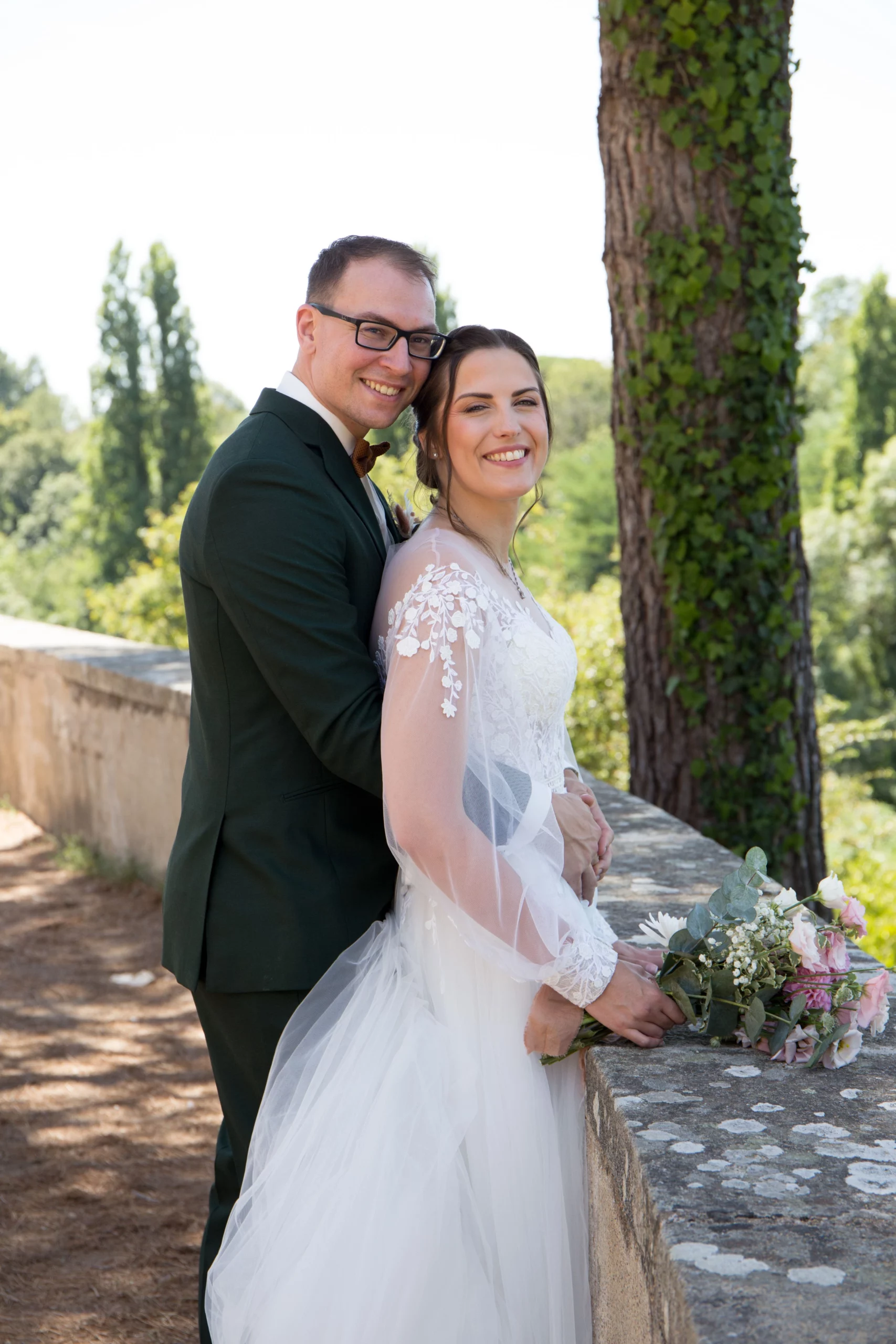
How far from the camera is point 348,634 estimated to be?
7.00 feet

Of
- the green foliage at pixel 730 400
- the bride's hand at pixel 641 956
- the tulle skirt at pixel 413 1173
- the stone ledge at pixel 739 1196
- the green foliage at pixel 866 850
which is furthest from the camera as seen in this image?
the green foliage at pixel 866 850

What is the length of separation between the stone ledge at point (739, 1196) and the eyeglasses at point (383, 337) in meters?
1.34

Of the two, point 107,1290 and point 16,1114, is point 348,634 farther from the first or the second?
point 16,1114

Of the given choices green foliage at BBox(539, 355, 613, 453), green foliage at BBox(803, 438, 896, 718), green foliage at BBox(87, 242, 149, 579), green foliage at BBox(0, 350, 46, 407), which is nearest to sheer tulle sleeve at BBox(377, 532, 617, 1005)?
green foliage at BBox(803, 438, 896, 718)

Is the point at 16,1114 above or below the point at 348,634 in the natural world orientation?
below

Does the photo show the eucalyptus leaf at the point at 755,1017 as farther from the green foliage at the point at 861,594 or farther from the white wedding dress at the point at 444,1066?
the green foliage at the point at 861,594

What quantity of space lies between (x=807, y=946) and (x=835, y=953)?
0.07 meters

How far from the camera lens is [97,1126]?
3982mm

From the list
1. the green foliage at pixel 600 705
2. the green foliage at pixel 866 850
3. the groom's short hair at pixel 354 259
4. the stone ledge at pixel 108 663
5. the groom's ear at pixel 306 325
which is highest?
the groom's short hair at pixel 354 259

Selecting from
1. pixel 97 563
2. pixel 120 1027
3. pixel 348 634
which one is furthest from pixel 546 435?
pixel 97 563

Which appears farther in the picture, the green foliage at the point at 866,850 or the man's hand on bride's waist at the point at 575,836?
the green foliage at the point at 866,850

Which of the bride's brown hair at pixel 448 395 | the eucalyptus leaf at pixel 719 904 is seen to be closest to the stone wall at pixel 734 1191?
the eucalyptus leaf at pixel 719 904

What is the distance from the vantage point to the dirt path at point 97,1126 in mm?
3035

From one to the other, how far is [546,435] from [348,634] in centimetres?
60
